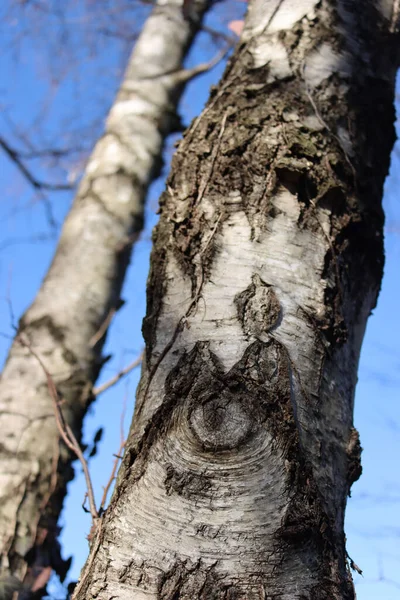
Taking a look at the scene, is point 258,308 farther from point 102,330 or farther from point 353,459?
point 102,330

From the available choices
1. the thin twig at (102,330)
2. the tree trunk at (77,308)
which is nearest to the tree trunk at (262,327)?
the tree trunk at (77,308)

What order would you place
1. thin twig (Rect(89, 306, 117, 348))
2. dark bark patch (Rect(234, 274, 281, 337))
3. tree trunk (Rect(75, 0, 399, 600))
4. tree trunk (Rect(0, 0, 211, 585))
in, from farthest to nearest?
1. thin twig (Rect(89, 306, 117, 348))
2. tree trunk (Rect(0, 0, 211, 585))
3. dark bark patch (Rect(234, 274, 281, 337))
4. tree trunk (Rect(75, 0, 399, 600))

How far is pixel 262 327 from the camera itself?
0.84 meters

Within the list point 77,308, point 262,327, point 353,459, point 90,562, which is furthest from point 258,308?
point 77,308

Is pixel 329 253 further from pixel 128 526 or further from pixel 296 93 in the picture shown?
pixel 128 526

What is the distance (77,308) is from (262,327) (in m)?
1.49

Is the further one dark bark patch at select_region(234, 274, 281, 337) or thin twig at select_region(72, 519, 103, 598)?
dark bark patch at select_region(234, 274, 281, 337)

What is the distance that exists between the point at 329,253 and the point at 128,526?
1.75ft

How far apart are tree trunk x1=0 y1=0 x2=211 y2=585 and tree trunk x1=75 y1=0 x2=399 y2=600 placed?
1130 millimetres

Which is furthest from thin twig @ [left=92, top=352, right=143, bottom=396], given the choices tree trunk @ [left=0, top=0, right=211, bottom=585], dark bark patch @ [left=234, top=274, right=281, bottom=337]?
dark bark patch @ [left=234, top=274, right=281, bottom=337]

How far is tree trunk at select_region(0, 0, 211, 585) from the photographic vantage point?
1.82 m

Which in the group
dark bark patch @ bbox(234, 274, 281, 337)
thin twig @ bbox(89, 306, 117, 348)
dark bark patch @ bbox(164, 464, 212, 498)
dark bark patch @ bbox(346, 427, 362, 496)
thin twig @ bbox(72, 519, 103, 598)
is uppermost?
thin twig @ bbox(89, 306, 117, 348)

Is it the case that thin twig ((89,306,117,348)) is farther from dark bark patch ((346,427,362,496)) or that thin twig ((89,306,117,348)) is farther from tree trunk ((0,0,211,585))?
dark bark patch ((346,427,362,496))

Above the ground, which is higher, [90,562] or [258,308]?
[258,308]
